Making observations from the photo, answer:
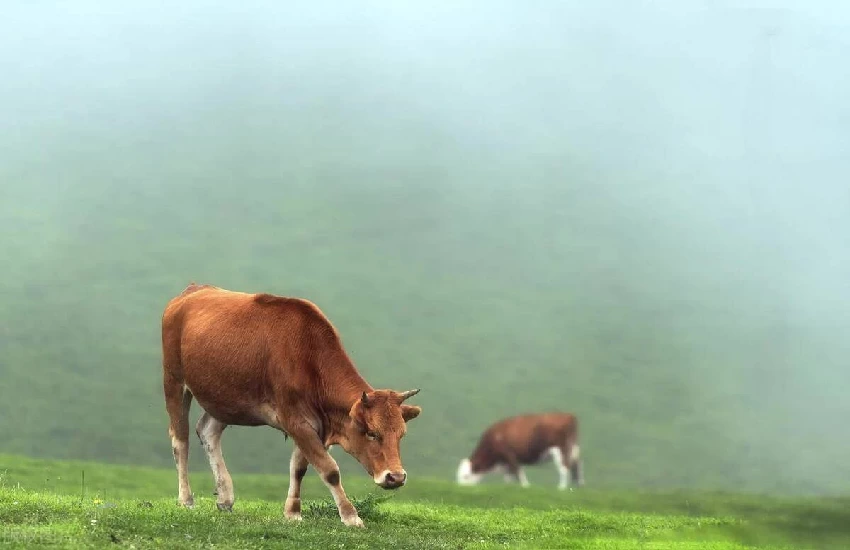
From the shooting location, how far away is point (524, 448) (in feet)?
102

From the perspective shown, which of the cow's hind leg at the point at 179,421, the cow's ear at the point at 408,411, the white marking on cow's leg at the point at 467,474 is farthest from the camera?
the white marking on cow's leg at the point at 467,474

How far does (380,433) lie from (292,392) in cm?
119

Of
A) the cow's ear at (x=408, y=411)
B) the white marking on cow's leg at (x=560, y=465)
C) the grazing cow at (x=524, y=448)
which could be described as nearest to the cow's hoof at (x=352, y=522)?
the cow's ear at (x=408, y=411)

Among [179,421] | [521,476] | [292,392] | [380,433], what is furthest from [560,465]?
[380,433]

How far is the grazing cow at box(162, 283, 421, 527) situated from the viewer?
10898 mm

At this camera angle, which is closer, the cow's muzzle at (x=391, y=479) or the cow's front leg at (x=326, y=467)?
the cow's muzzle at (x=391, y=479)

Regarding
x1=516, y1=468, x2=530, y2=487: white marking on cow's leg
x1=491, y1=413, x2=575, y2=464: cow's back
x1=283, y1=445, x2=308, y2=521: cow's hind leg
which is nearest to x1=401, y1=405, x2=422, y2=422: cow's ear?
x1=283, y1=445, x2=308, y2=521: cow's hind leg

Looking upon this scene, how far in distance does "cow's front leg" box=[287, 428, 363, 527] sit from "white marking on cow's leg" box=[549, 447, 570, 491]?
64.4 feet

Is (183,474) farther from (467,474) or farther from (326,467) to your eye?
(467,474)

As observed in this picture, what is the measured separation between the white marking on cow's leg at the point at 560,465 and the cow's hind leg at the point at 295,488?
19.4m

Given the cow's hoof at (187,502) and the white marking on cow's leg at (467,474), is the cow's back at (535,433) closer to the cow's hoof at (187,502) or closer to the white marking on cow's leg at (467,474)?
the white marking on cow's leg at (467,474)

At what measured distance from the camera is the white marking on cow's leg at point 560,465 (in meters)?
30.1

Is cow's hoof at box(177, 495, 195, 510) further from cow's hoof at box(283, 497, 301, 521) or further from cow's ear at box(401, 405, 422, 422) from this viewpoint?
cow's ear at box(401, 405, 422, 422)

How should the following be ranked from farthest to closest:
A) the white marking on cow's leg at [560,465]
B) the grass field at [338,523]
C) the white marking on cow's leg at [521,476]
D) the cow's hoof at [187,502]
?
the white marking on cow's leg at [521,476] → the white marking on cow's leg at [560,465] → the cow's hoof at [187,502] → the grass field at [338,523]
